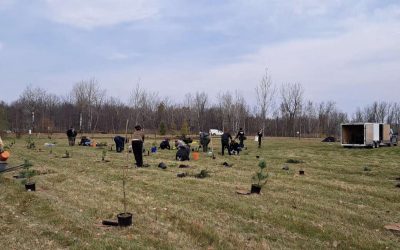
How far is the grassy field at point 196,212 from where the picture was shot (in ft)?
22.4

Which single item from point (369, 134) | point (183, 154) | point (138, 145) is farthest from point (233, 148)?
point (369, 134)

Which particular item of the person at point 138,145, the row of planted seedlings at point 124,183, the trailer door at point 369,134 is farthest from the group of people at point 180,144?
the trailer door at point 369,134

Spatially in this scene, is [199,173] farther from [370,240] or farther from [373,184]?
[370,240]

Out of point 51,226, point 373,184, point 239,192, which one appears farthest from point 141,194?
point 373,184

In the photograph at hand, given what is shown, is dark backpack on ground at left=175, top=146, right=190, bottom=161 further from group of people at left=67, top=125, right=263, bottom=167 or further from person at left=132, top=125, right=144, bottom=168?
person at left=132, top=125, right=144, bottom=168

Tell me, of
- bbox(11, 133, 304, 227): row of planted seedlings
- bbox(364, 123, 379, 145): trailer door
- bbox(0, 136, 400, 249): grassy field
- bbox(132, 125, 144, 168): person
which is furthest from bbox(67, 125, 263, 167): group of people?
bbox(364, 123, 379, 145): trailer door

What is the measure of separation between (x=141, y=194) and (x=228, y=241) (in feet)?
13.4

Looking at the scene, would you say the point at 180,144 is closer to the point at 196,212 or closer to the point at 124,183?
the point at 124,183

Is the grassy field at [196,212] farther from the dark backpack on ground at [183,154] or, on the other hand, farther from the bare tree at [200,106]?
the bare tree at [200,106]

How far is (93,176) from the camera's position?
13672 mm

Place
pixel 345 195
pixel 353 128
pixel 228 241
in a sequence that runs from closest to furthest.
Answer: pixel 228 241
pixel 345 195
pixel 353 128

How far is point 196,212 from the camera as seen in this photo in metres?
8.70

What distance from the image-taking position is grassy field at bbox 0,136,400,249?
22.4 ft

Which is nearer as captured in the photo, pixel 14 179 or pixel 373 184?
pixel 14 179
